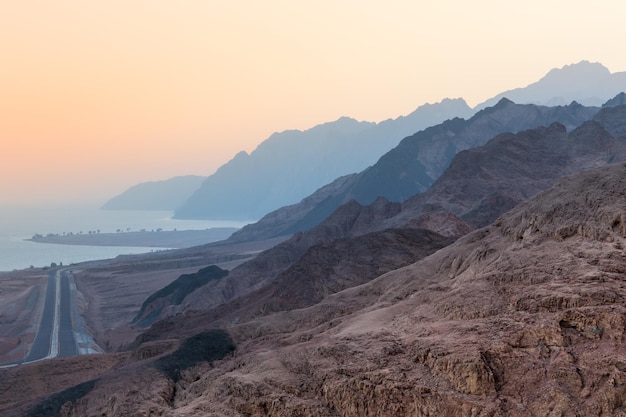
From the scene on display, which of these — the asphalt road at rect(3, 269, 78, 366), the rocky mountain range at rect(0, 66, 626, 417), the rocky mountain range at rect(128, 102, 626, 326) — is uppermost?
the rocky mountain range at rect(128, 102, 626, 326)

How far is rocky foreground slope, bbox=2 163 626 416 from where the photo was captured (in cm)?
1741

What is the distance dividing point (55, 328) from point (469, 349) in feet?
248

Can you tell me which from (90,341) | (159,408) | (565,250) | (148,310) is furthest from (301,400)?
(148,310)

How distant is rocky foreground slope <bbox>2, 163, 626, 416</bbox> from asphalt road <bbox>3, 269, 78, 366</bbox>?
40.1 m

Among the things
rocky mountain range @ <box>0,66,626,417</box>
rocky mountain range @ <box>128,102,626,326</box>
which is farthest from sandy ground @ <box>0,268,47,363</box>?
rocky mountain range @ <box>0,66,626,417</box>

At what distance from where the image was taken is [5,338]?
7394 centimetres

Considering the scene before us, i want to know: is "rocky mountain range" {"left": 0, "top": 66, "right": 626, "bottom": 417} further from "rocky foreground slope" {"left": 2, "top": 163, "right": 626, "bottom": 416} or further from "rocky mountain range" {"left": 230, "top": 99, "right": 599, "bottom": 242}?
"rocky mountain range" {"left": 230, "top": 99, "right": 599, "bottom": 242}

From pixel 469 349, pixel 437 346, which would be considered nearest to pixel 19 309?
pixel 437 346

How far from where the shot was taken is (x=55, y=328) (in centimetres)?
8219

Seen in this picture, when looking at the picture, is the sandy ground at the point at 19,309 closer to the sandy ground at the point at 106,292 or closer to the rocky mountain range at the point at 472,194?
the sandy ground at the point at 106,292

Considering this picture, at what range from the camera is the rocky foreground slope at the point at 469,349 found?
685 inches

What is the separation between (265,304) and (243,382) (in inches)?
1157

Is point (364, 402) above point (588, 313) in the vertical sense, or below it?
below

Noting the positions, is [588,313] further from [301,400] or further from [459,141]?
[459,141]
